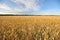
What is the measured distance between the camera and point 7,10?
212 centimetres

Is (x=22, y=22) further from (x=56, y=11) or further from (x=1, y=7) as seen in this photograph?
(x=56, y=11)

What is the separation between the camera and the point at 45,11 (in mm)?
2137

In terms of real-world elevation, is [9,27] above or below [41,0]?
below

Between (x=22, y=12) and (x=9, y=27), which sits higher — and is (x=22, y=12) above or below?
above

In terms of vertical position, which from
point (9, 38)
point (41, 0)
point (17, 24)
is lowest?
point (9, 38)

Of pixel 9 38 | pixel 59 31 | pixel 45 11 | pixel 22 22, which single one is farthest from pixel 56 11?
pixel 9 38

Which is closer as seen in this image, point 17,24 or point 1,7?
point 17,24

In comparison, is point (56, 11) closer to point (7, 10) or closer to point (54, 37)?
point (54, 37)

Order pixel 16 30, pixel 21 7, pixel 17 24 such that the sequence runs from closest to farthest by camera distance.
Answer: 1. pixel 16 30
2. pixel 17 24
3. pixel 21 7

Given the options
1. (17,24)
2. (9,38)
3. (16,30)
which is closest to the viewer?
(9,38)

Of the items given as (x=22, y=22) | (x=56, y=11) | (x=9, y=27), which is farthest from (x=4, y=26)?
(x=56, y=11)

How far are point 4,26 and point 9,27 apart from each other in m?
0.07

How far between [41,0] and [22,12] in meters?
0.31

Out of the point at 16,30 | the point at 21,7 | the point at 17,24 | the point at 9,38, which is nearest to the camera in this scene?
the point at 9,38
